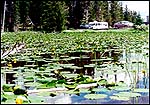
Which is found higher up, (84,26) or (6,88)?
(84,26)

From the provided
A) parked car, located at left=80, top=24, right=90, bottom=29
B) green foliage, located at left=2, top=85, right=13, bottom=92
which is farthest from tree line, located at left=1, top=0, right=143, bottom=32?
green foliage, located at left=2, top=85, right=13, bottom=92

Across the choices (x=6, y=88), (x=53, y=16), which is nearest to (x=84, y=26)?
(x=53, y=16)

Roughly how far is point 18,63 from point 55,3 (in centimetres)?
1755

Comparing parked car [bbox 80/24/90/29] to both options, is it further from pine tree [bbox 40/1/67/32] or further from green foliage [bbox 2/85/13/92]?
green foliage [bbox 2/85/13/92]

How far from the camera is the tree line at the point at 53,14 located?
2353cm

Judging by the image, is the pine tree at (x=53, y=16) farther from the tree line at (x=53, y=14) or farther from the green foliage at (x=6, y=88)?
the green foliage at (x=6, y=88)

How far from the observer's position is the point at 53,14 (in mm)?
23125

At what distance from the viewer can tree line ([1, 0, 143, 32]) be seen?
23531 mm

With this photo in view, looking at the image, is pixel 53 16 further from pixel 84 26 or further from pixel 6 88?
pixel 6 88

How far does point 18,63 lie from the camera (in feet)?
19.2

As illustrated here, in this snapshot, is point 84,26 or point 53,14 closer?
point 53,14

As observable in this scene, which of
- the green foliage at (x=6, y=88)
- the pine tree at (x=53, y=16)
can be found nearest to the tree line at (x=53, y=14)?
the pine tree at (x=53, y=16)

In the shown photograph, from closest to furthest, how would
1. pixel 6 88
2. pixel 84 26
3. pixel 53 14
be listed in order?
pixel 6 88, pixel 53 14, pixel 84 26

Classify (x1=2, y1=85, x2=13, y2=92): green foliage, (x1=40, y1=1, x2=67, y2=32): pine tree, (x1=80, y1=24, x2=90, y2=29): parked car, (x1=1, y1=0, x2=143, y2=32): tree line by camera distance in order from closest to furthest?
(x1=2, y1=85, x2=13, y2=92): green foliage < (x1=40, y1=1, x2=67, y2=32): pine tree < (x1=1, y1=0, x2=143, y2=32): tree line < (x1=80, y1=24, x2=90, y2=29): parked car
